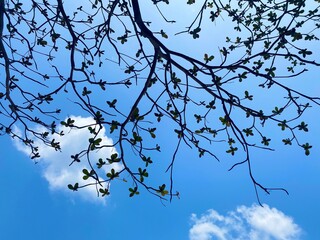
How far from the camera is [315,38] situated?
450cm

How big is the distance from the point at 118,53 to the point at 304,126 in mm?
2485

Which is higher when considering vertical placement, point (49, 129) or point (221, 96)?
point (221, 96)

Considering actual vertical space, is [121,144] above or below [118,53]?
below

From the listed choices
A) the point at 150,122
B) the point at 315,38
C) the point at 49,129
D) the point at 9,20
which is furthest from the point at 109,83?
the point at 315,38

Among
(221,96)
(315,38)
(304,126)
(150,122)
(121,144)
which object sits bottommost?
(121,144)

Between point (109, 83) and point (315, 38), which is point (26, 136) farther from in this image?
point (315, 38)

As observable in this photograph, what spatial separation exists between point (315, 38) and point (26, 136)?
437cm

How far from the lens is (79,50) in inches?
200

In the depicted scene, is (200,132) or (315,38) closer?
(200,132)

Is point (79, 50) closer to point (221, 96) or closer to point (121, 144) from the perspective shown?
point (121, 144)

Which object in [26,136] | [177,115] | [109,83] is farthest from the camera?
[26,136]

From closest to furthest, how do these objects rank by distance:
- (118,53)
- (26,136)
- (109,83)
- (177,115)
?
(109,83) → (177,115) → (118,53) → (26,136)

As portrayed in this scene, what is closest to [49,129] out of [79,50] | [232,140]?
[79,50]

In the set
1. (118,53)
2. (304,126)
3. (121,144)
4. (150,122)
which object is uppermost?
(118,53)
